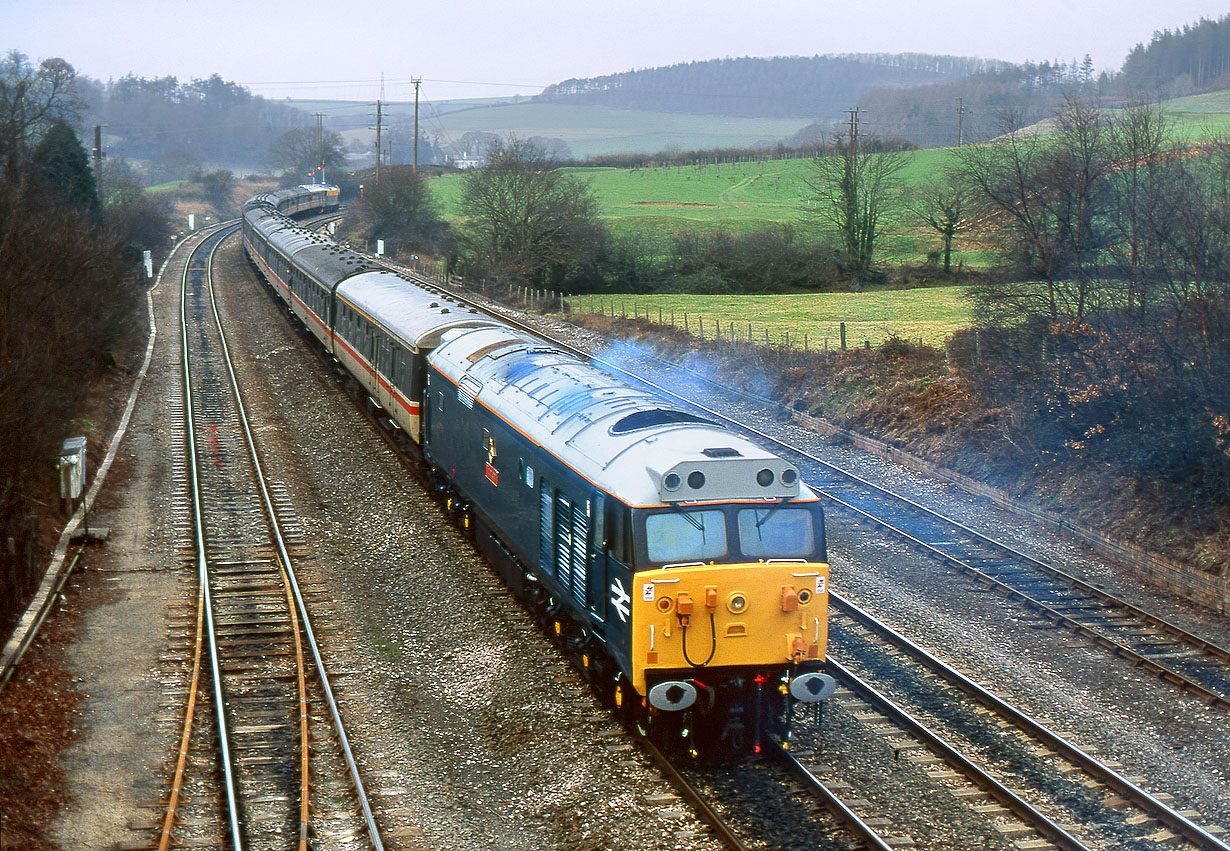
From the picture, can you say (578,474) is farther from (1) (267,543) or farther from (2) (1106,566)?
(2) (1106,566)

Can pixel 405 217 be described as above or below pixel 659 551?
above

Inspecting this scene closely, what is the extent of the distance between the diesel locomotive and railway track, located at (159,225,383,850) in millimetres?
2949

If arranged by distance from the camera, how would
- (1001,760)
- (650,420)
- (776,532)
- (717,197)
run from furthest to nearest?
(717,197) < (650,420) < (1001,760) < (776,532)

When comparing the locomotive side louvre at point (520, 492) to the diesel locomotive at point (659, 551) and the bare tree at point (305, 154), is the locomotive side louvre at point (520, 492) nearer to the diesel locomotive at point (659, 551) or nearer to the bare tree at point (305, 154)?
the diesel locomotive at point (659, 551)

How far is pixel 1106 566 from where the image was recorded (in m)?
18.5

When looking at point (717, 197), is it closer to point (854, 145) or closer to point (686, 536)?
point (854, 145)

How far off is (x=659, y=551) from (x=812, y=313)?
1446 inches

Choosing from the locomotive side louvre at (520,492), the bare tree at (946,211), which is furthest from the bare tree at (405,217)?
the locomotive side louvre at (520,492)

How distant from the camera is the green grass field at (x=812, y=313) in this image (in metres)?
38.2

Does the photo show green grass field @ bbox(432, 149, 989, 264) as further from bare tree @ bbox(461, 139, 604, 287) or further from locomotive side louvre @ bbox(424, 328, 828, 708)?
locomotive side louvre @ bbox(424, 328, 828, 708)

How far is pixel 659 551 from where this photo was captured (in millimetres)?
10734

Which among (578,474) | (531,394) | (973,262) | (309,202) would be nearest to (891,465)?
(531,394)

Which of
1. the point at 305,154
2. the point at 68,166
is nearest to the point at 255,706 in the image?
the point at 68,166

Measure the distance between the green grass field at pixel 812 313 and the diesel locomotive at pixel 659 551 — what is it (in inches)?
839
